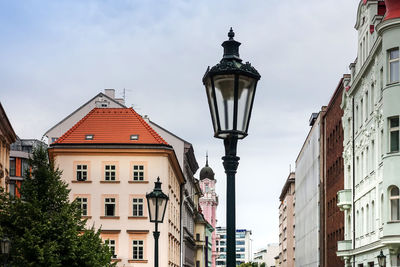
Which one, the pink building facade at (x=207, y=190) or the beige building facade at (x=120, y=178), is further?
the pink building facade at (x=207, y=190)

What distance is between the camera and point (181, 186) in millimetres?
82625

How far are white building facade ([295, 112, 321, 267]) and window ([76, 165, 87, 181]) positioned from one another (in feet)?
73.1

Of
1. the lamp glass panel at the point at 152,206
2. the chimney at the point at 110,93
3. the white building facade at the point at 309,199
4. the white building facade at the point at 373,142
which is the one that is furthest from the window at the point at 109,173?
the lamp glass panel at the point at 152,206

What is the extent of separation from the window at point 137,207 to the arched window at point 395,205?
28498 mm

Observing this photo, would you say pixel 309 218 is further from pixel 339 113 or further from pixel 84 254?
pixel 84 254

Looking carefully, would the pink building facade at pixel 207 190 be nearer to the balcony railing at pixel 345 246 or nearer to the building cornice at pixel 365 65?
the balcony railing at pixel 345 246

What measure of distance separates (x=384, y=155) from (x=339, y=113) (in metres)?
21.6

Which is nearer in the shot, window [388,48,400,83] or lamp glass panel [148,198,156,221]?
lamp glass panel [148,198,156,221]

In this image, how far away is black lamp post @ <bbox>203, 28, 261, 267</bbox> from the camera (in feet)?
30.3

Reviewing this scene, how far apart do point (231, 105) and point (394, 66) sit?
2891cm

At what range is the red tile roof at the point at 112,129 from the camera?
208 feet

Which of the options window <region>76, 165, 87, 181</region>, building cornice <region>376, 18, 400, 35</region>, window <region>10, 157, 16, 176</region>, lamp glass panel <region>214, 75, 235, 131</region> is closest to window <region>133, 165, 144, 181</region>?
window <region>76, 165, 87, 181</region>

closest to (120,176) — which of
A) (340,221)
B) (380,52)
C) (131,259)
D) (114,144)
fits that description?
(114,144)

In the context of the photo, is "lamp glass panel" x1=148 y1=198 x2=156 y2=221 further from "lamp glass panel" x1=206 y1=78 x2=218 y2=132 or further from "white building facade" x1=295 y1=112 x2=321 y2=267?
"white building facade" x1=295 y1=112 x2=321 y2=267
